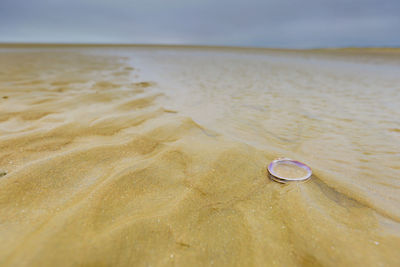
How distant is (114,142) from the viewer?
1977mm

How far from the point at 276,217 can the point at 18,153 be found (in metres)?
2.04

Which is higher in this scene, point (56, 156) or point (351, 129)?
point (56, 156)

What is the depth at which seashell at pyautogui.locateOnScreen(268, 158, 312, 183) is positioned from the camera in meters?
1.57

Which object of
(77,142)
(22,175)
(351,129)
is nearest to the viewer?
(22,175)

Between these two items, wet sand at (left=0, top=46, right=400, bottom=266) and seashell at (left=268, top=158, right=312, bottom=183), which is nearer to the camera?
wet sand at (left=0, top=46, right=400, bottom=266)

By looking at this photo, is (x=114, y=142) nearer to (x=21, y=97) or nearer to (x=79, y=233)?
(x=79, y=233)

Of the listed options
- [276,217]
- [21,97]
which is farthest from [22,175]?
[21,97]

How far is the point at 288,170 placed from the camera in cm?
173

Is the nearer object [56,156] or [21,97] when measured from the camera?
[56,156]

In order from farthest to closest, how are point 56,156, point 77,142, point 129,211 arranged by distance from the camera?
1. point 77,142
2. point 56,156
3. point 129,211

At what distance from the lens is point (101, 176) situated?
1486mm

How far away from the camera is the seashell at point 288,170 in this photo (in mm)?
1572

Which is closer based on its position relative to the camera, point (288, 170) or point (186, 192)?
point (186, 192)

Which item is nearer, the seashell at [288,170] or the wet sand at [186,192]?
the wet sand at [186,192]
